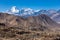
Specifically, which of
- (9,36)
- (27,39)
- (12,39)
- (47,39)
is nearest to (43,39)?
(47,39)

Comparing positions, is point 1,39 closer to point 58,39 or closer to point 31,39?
point 31,39

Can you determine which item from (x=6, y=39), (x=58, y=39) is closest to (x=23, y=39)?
(x=6, y=39)

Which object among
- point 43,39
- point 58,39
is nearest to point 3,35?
point 43,39

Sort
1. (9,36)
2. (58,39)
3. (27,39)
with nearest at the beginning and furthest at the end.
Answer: (58,39) < (27,39) < (9,36)

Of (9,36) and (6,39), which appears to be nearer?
(6,39)

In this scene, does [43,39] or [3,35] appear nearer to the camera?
[43,39]

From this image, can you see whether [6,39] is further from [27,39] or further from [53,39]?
[53,39]

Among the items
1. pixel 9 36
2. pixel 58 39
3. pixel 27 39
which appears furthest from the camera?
pixel 9 36
